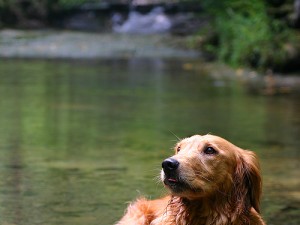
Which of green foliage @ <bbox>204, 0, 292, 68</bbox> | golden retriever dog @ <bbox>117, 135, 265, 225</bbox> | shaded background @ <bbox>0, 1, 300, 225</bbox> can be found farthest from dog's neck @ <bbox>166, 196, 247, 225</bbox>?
green foliage @ <bbox>204, 0, 292, 68</bbox>

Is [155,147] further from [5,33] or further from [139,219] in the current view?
[5,33]

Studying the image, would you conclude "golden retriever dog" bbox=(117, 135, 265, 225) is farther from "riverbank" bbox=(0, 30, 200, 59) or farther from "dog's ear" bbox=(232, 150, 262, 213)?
"riverbank" bbox=(0, 30, 200, 59)

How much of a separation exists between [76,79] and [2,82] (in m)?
1.53

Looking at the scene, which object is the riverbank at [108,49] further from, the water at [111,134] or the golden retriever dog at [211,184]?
the golden retriever dog at [211,184]

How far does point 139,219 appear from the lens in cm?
519

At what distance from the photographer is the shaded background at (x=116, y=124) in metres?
6.52

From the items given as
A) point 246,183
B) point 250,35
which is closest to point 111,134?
point 246,183

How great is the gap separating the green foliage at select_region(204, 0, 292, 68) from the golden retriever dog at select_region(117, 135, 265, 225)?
464 inches

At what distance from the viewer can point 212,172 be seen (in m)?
4.50

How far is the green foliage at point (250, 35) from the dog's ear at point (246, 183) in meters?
11.8

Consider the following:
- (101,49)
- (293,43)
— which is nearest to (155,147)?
(293,43)

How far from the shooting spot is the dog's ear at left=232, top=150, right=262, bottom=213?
4.57 meters

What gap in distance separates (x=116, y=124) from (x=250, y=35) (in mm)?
7956

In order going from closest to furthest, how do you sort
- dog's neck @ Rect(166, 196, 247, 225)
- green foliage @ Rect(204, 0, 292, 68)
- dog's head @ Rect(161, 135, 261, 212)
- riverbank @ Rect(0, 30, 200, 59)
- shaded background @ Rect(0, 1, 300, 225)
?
dog's head @ Rect(161, 135, 261, 212)
dog's neck @ Rect(166, 196, 247, 225)
shaded background @ Rect(0, 1, 300, 225)
green foliage @ Rect(204, 0, 292, 68)
riverbank @ Rect(0, 30, 200, 59)
